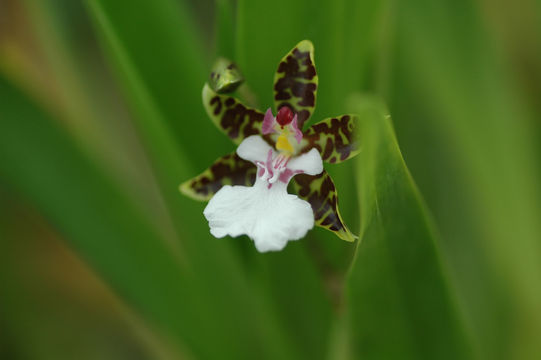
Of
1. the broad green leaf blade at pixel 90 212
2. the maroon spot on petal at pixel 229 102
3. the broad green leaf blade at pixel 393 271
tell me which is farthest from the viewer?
the broad green leaf blade at pixel 90 212

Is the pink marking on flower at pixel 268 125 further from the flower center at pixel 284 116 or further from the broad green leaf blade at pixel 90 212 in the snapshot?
the broad green leaf blade at pixel 90 212

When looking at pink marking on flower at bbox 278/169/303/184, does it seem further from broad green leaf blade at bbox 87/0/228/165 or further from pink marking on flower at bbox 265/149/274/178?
broad green leaf blade at bbox 87/0/228/165

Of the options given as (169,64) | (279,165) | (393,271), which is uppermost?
(169,64)

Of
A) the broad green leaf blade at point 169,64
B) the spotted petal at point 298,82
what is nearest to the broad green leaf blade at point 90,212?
the broad green leaf blade at point 169,64

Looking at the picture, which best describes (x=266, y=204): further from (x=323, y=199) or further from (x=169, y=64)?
(x=169, y=64)

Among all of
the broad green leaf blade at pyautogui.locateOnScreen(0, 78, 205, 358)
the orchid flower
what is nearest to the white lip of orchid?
the orchid flower

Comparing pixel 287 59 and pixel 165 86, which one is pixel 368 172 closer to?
pixel 287 59

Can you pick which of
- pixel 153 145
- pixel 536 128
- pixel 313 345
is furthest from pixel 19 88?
pixel 536 128

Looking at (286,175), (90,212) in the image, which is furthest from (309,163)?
(90,212)
